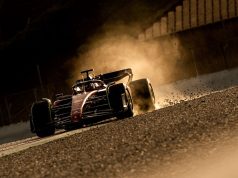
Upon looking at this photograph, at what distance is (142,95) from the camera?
21.0 metres

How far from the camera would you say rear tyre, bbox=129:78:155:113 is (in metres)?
20.9

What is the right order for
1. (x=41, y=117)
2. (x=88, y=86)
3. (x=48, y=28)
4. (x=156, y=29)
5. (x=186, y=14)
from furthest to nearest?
1. (x=48, y=28)
2. (x=186, y=14)
3. (x=156, y=29)
4. (x=88, y=86)
5. (x=41, y=117)

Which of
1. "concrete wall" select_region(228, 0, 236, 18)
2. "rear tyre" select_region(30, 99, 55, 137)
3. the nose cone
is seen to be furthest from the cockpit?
"concrete wall" select_region(228, 0, 236, 18)

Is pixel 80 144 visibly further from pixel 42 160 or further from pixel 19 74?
pixel 19 74

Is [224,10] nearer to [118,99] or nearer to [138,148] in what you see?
[118,99]

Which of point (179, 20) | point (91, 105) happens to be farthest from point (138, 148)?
point (179, 20)

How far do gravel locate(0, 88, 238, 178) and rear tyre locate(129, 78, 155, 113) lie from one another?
4.41 metres

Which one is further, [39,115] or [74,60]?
[74,60]

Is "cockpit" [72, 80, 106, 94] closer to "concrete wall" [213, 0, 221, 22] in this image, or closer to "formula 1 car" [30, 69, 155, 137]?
"formula 1 car" [30, 69, 155, 137]

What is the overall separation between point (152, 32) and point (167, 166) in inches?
1014

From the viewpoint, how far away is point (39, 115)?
20.2 meters

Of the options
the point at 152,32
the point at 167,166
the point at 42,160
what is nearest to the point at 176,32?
the point at 152,32

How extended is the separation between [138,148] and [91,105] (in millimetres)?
8268

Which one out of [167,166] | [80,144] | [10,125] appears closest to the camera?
[167,166]
